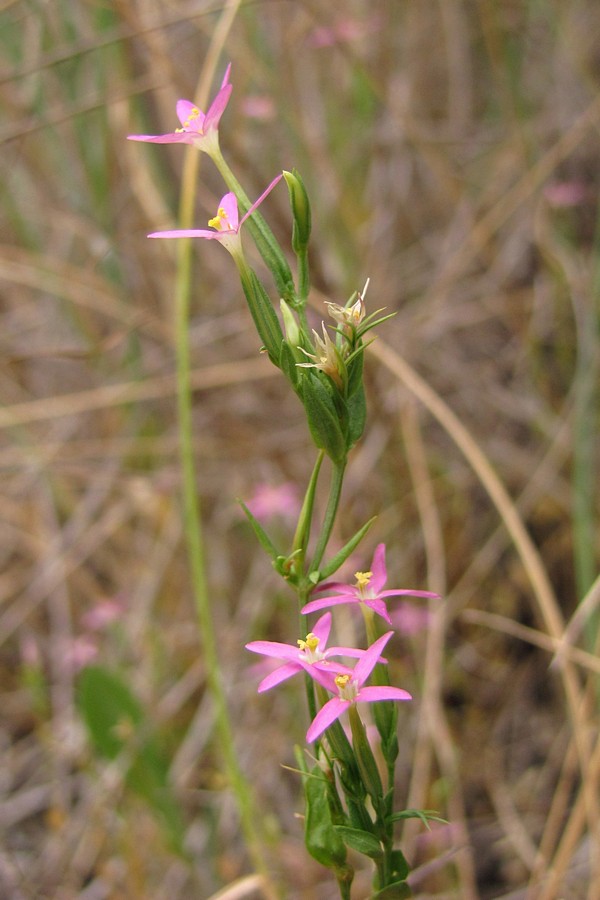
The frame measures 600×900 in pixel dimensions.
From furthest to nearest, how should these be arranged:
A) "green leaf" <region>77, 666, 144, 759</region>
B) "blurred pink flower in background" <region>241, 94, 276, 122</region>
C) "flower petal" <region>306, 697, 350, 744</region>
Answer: "blurred pink flower in background" <region>241, 94, 276, 122</region> → "green leaf" <region>77, 666, 144, 759</region> → "flower petal" <region>306, 697, 350, 744</region>

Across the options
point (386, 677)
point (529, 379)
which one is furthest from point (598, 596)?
point (529, 379)

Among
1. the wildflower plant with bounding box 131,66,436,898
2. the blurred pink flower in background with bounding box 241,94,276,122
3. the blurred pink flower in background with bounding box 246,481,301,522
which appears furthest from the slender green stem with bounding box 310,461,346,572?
the blurred pink flower in background with bounding box 241,94,276,122

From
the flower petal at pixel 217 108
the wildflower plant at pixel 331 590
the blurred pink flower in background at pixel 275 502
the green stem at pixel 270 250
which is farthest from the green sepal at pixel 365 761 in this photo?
the blurred pink flower in background at pixel 275 502

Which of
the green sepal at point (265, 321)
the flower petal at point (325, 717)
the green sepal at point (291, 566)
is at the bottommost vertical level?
the flower petal at point (325, 717)

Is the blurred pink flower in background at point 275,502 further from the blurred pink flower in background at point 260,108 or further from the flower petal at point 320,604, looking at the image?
the flower petal at point 320,604

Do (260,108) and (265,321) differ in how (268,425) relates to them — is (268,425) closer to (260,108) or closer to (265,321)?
(260,108)

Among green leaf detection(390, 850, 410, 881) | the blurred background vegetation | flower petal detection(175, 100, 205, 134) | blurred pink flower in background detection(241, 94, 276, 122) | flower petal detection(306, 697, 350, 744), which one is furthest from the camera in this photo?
blurred pink flower in background detection(241, 94, 276, 122)

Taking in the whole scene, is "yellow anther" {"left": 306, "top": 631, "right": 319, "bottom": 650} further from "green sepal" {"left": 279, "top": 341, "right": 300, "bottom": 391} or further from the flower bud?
the flower bud

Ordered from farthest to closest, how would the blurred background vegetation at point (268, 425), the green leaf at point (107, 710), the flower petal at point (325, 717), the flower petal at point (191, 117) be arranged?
1. the blurred background vegetation at point (268, 425)
2. the green leaf at point (107, 710)
3. the flower petal at point (191, 117)
4. the flower petal at point (325, 717)
